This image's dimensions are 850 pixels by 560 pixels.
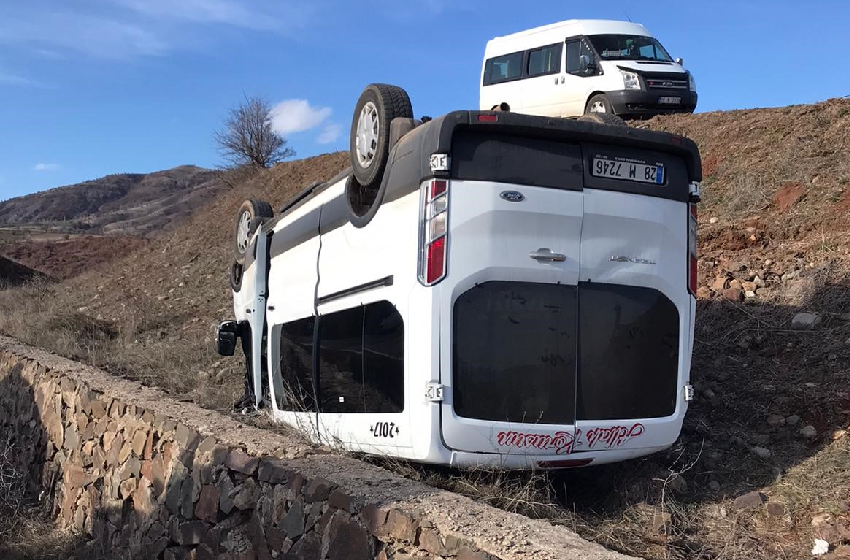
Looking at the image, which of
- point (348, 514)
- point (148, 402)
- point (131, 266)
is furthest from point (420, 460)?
point (131, 266)

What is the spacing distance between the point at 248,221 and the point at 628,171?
549 centimetres

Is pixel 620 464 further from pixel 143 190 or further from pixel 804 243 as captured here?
pixel 143 190

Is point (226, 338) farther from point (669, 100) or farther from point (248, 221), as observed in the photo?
point (669, 100)

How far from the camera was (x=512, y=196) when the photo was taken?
4.59 m

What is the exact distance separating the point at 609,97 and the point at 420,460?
1246 cm

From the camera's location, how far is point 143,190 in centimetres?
13900

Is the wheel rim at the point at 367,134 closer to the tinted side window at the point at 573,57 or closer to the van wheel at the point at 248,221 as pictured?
the van wheel at the point at 248,221

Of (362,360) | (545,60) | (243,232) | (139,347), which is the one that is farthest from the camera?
(545,60)

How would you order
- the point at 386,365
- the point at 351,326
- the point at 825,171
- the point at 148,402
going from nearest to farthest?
the point at 386,365, the point at 351,326, the point at 148,402, the point at 825,171

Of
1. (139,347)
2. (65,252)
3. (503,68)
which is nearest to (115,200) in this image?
(65,252)

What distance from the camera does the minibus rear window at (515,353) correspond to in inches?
179

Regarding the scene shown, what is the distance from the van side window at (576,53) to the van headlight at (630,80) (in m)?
0.84

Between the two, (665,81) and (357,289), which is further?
(665,81)

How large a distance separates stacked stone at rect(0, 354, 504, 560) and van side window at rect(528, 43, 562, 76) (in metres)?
11.1
